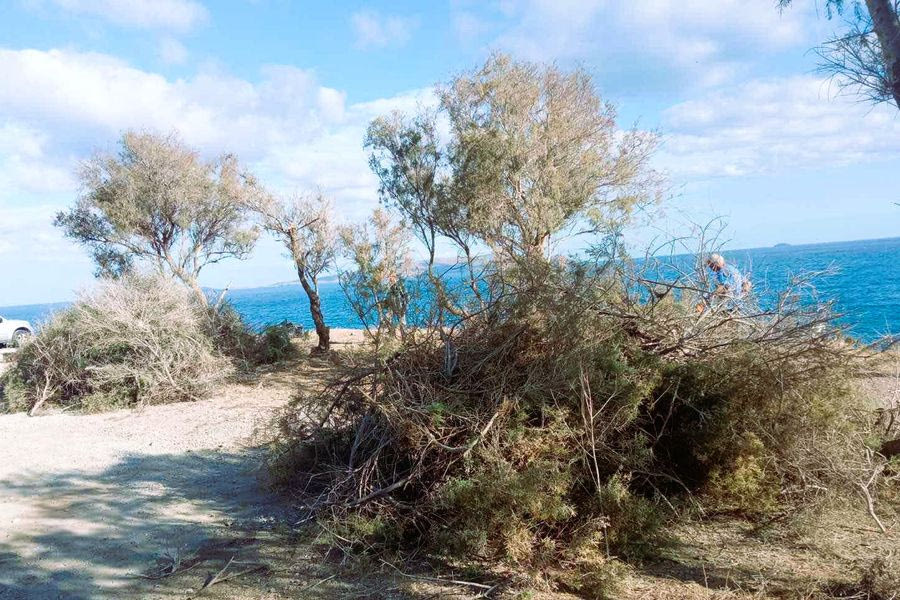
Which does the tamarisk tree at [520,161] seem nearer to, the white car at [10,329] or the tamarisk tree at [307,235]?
the tamarisk tree at [307,235]

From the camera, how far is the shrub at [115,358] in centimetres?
1098

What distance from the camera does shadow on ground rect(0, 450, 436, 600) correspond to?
424 centimetres

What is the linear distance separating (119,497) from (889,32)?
22.8 feet

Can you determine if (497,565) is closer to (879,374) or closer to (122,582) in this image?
(122,582)

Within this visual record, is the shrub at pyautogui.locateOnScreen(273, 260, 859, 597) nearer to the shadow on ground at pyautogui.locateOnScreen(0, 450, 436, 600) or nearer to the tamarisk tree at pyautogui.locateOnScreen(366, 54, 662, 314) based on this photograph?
the shadow on ground at pyautogui.locateOnScreen(0, 450, 436, 600)

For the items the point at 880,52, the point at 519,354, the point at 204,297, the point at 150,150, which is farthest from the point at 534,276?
the point at 150,150

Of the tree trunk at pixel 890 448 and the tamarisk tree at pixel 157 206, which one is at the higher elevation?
the tamarisk tree at pixel 157 206

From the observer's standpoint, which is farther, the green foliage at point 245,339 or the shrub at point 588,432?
the green foliage at point 245,339

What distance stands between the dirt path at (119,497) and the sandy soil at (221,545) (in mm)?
16

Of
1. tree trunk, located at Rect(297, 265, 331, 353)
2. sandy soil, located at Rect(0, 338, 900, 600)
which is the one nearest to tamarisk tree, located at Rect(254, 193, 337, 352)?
tree trunk, located at Rect(297, 265, 331, 353)

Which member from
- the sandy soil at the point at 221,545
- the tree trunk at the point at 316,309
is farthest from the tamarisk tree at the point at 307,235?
the sandy soil at the point at 221,545

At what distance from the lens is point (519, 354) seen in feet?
16.4

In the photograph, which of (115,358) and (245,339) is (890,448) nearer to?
(115,358)

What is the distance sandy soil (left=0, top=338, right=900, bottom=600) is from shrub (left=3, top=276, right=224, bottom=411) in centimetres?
341
